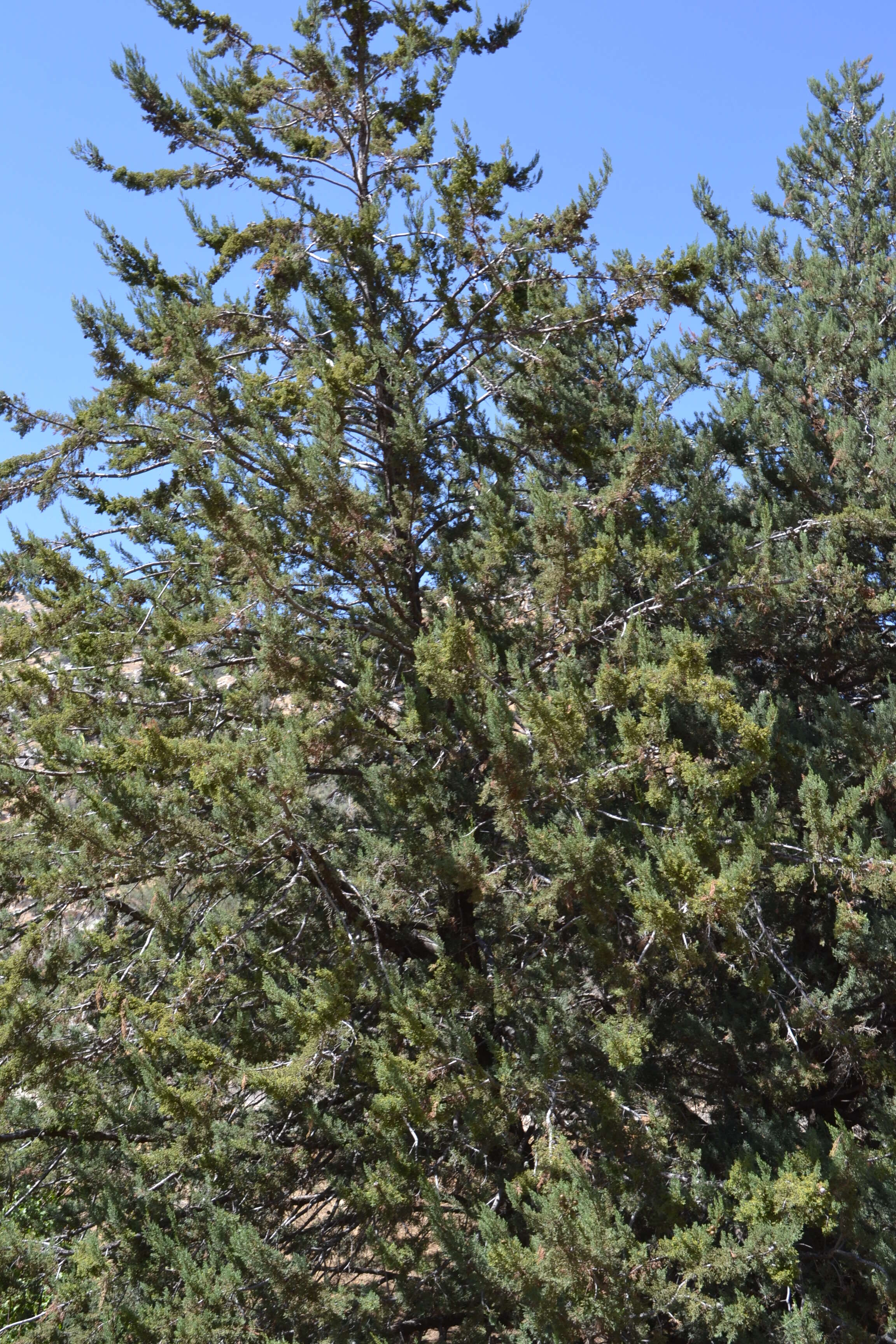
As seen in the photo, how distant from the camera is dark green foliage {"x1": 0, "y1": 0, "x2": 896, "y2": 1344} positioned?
5.33 m

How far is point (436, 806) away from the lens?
5.89 metres

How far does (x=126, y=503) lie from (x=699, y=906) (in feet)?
17.0

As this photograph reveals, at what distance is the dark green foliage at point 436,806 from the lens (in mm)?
5328

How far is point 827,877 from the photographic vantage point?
245 inches

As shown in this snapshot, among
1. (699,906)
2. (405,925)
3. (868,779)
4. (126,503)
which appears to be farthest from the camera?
(126,503)

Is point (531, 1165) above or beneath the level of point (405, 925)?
beneath

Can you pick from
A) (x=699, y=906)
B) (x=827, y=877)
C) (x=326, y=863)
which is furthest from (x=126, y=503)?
(x=827, y=877)

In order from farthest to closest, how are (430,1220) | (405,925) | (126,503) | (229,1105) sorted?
(126,503), (405,925), (229,1105), (430,1220)

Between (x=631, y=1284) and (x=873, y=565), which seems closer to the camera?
(x=631, y=1284)

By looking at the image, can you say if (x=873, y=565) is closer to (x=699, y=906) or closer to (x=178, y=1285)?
(x=699, y=906)

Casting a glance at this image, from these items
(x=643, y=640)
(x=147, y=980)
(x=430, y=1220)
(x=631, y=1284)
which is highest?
(x=643, y=640)

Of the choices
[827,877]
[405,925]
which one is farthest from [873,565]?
[405,925]

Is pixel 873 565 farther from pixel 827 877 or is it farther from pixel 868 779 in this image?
pixel 827 877

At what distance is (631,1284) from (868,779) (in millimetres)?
3165
